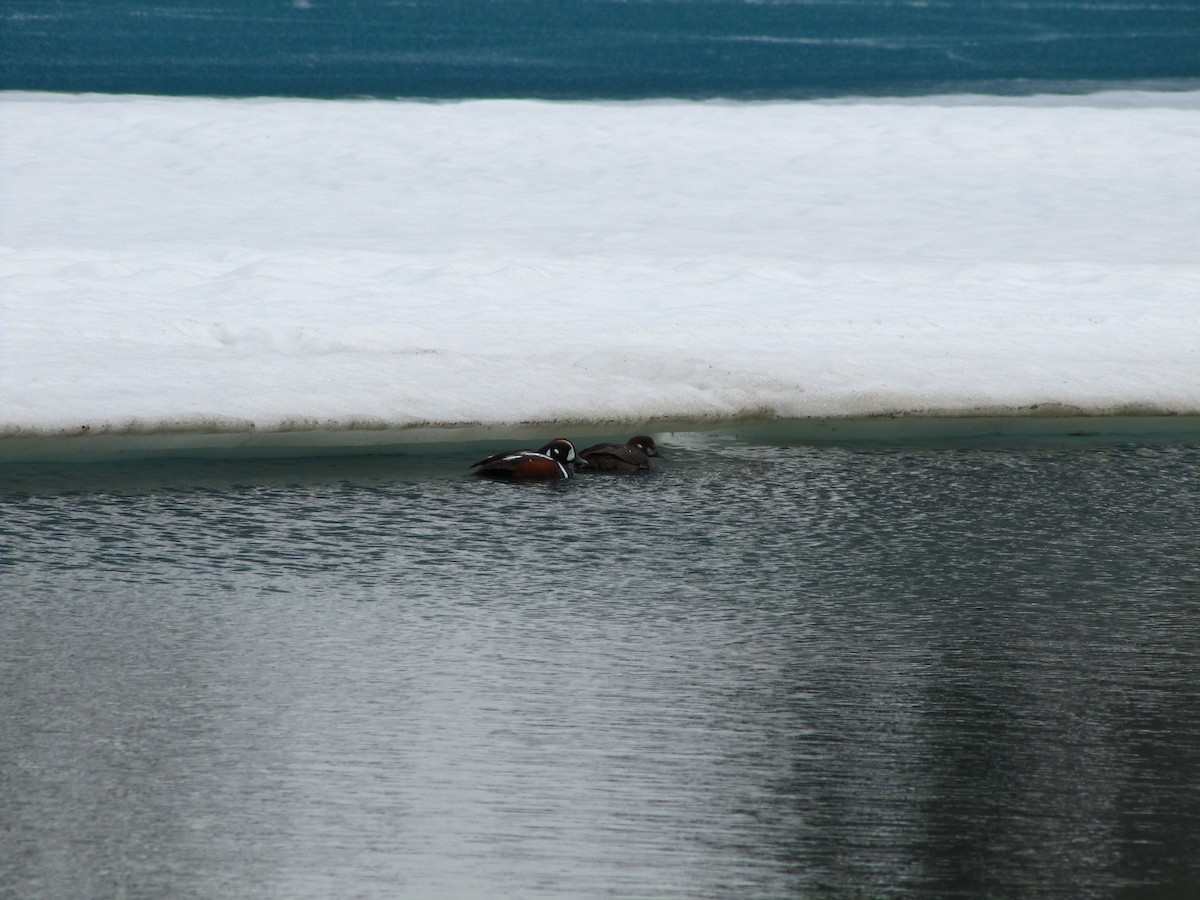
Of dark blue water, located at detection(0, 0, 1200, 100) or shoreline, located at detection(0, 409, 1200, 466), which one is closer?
shoreline, located at detection(0, 409, 1200, 466)

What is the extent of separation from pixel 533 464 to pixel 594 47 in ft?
126

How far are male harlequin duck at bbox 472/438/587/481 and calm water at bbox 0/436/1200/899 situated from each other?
0.14 m

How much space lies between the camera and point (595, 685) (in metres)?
4.48

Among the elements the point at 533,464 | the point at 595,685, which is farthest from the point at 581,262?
the point at 595,685

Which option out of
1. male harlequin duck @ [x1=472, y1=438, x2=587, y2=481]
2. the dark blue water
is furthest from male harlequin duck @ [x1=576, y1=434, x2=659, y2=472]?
the dark blue water

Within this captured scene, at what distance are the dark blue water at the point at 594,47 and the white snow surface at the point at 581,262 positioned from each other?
8.99 m

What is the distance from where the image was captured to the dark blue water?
91.9ft

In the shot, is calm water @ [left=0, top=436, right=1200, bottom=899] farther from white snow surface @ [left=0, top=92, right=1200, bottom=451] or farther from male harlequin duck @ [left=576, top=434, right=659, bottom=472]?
white snow surface @ [left=0, top=92, right=1200, bottom=451]

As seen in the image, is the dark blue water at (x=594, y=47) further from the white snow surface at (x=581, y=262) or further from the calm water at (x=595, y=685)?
the calm water at (x=595, y=685)

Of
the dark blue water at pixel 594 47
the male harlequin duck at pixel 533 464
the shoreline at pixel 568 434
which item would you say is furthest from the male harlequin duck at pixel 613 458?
the dark blue water at pixel 594 47

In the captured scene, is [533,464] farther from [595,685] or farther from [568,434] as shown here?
[595,685]

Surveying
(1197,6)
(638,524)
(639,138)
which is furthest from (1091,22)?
(638,524)

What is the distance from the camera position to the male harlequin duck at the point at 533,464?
22.4ft

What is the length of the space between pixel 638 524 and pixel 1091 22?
55297 mm
